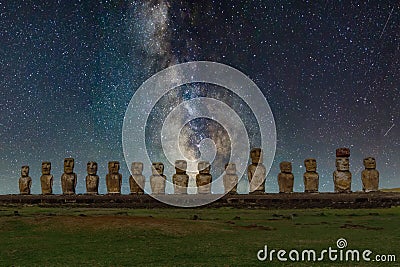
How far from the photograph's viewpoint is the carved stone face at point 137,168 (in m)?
21.3

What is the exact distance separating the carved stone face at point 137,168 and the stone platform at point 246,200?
Result: 66.4 inches

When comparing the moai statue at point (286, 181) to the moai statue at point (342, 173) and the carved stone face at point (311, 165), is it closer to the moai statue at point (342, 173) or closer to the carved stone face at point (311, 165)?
the carved stone face at point (311, 165)

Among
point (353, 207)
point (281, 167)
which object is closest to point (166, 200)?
point (281, 167)

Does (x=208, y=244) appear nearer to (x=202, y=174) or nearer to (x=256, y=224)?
(x=256, y=224)

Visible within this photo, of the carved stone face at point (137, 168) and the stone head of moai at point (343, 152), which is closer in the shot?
the stone head of moai at point (343, 152)

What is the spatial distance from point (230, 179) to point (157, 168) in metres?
3.10

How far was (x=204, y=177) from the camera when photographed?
2052cm

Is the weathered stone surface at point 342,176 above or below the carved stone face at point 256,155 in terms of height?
below

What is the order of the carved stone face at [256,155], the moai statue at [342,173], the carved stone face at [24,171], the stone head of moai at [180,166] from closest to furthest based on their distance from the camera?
the moai statue at [342,173] → the carved stone face at [256,155] → the stone head of moai at [180,166] → the carved stone face at [24,171]

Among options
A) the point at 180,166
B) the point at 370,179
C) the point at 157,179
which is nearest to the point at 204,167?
the point at 180,166

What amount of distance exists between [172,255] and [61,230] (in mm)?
3423

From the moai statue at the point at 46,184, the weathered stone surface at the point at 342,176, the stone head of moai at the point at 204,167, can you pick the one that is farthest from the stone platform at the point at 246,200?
the stone head of moai at the point at 204,167

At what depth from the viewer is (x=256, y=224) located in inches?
449

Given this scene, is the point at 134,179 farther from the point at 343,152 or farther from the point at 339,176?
the point at 343,152
